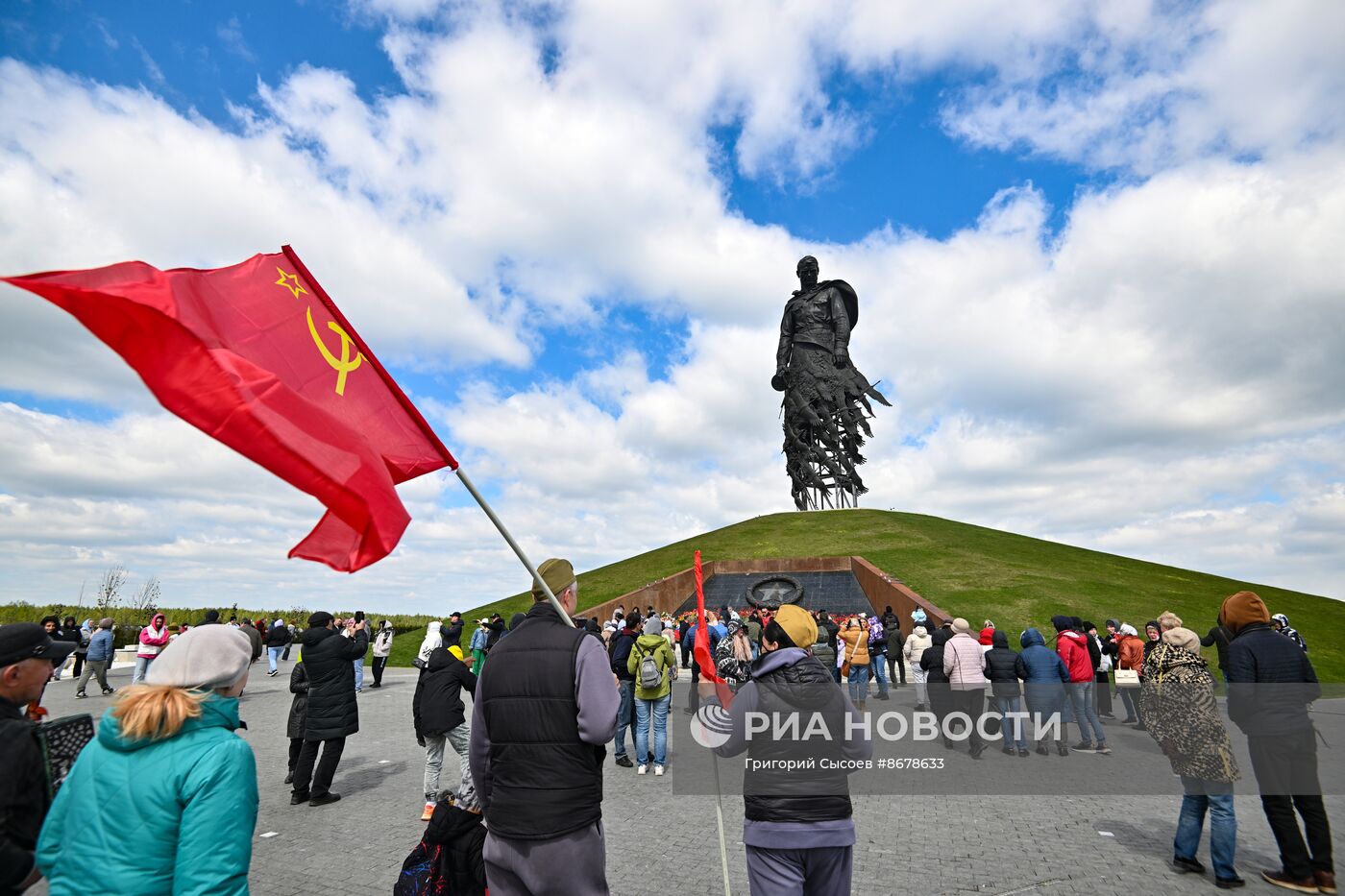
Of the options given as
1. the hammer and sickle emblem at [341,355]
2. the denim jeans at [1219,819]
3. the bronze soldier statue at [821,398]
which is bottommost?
the denim jeans at [1219,819]

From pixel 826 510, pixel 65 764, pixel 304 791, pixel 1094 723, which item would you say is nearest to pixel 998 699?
pixel 1094 723

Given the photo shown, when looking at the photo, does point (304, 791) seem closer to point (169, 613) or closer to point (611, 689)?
point (611, 689)

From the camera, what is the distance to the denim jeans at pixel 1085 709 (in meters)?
10.4

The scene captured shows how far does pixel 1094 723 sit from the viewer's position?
10.4 m

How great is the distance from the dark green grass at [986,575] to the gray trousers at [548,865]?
2118cm

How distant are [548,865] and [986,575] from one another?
26.7 metres

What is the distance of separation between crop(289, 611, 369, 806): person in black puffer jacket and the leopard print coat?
7.66 metres

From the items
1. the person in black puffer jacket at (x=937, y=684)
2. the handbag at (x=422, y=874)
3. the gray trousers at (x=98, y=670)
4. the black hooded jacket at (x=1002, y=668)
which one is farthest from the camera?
the gray trousers at (x=98, y=670)

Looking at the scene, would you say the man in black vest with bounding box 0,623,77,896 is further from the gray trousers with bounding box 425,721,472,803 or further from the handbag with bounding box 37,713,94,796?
the gray trousers with bounding box 425,721,472,803

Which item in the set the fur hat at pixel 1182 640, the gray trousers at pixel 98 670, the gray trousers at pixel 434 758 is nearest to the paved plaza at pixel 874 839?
the gray trousers at pixel 434 758

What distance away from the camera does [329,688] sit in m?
7.72

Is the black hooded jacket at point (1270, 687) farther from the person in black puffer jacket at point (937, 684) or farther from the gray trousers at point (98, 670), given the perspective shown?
the gray trousers at point (98, 670)

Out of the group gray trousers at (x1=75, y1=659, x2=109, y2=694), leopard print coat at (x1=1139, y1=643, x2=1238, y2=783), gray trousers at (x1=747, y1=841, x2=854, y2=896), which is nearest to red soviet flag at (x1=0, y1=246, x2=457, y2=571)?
gray trousers at (x1=747, y1=841, x2=854, y2=896)

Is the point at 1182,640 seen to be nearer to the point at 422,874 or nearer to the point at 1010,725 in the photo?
the point at 1010,725
